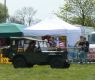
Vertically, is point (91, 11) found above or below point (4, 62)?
above

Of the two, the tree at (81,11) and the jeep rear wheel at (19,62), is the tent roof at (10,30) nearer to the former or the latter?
the jeep rear wheel at (19,62)

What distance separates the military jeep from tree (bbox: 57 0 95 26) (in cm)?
3331

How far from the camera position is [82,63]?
28.2 meters

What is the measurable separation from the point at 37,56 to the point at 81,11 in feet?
114

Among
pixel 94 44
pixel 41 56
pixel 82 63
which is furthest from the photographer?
pixel 94 44

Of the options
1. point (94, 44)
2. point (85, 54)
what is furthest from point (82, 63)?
point (94, 44)

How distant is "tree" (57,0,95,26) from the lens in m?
57.4

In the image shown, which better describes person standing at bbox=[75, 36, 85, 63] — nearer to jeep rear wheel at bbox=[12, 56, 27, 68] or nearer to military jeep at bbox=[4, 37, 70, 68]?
military jeep at bbox=[4, 37, 70, 68]

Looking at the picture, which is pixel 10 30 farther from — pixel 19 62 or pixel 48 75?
pixel 48 75

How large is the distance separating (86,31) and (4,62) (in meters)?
9.56

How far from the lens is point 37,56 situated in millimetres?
23125

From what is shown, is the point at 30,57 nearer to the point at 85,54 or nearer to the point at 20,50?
the point at 20,50

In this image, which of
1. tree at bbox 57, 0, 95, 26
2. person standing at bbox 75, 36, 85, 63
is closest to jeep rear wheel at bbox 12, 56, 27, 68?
person standing at bbox 75, 36, 85, 63

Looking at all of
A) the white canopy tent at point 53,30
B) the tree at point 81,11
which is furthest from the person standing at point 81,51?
the tree at point 81,11
